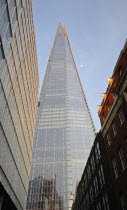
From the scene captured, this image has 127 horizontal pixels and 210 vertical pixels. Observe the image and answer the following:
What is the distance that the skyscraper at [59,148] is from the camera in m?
101

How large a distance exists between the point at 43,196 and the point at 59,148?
30584 mm

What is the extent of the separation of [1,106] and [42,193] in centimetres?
9092

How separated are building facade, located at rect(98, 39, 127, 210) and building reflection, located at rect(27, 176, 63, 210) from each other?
82.1 metres

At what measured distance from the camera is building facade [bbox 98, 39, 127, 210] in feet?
72.5

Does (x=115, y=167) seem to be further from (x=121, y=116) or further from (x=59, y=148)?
(x=59, y=148)

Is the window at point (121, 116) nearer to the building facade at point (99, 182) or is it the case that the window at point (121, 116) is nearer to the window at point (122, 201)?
the window at point (122, 201)

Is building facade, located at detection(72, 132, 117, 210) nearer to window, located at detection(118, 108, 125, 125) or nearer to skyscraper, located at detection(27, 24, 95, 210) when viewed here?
window, located at detection(118, 108, 125, 125)

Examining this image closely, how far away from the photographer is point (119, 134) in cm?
2366

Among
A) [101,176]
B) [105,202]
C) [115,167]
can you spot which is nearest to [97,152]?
[101,176]

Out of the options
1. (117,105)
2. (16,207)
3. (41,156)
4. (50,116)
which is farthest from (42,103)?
(117,105)

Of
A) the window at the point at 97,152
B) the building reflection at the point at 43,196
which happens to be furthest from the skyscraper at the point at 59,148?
the window at the point at 97,152

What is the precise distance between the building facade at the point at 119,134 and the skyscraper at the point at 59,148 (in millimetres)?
64628

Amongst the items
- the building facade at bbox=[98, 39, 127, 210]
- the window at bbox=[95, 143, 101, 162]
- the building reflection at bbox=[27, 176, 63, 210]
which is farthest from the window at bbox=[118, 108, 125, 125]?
the building reflection at bbox=[27, 176, 63, 210]

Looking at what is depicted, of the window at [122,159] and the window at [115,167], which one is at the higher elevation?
the window at [122,159]
